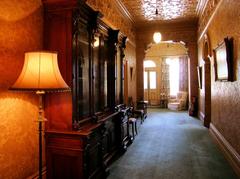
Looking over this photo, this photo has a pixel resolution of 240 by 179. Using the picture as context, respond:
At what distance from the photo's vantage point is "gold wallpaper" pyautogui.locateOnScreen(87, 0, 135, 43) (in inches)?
201

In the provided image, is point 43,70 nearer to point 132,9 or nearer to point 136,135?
point 136,135

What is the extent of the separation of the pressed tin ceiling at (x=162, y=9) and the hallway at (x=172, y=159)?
3.71 metres

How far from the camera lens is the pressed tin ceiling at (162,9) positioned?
6969 millimetres

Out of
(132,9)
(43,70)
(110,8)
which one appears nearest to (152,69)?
(132,9)

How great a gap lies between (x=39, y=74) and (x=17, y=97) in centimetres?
63

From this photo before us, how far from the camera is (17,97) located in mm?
2590

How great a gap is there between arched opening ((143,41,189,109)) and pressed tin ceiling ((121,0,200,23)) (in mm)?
3951

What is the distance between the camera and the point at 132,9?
762 centimetres

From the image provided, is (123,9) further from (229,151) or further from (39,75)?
(39,75)

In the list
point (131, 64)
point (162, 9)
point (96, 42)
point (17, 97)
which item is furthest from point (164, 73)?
point (17, 97)

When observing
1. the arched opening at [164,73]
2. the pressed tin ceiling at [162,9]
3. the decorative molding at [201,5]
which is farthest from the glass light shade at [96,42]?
the arched opening at [164,73]

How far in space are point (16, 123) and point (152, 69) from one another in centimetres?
1144

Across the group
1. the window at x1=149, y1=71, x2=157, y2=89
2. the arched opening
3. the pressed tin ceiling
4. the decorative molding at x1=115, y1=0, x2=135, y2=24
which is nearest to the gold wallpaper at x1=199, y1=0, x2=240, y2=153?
the pressed tin ceiling

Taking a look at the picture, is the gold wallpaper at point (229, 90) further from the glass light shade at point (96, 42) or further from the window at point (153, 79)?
the window at point (153, 79)
